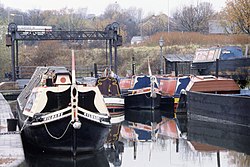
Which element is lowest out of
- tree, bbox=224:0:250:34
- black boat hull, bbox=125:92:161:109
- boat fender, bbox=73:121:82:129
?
black boat hull, bbox=125:92:161:109

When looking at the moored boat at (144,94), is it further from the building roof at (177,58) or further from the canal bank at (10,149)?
the canal bank at (10,149)

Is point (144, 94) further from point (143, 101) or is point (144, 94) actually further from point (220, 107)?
point (220, 107)

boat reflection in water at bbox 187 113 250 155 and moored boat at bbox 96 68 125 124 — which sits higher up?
moored boat at bbox 96 68 125 124

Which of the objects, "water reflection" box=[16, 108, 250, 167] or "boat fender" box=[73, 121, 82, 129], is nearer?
"boat fender" box=[73, 121, 82, 129]

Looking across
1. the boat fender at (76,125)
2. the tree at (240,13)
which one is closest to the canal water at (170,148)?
the boat fender at (76,125)

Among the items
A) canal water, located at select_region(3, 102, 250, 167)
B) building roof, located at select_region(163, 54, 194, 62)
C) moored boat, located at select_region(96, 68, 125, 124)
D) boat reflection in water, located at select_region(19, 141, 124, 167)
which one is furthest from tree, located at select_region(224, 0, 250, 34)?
boat reflection in water, located at select_region(19, 141, 124, 167)

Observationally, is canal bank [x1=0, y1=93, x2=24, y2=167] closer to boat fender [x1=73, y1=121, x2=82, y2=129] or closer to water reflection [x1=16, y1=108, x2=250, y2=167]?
water reflection [x1=16, y1=108, x2=250, y2=167]

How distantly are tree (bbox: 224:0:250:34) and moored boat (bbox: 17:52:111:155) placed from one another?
105 ft

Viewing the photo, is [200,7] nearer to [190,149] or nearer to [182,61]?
[182,61]

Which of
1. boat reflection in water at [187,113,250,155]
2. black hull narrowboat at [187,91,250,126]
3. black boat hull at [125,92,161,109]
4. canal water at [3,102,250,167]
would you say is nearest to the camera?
canal water at [3,102,250,167]

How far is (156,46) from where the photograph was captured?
234 feet

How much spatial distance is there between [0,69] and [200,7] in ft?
144

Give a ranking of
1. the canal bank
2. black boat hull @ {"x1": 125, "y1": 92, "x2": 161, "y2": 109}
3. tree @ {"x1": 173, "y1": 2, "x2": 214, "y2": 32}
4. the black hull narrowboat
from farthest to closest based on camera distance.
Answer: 1. tree @ {"x1": 173, "y1": 2, "x2": 214, "y2": 32}
2. black boat hull @ {"x1": 125, "y1": 92, "x2": 161, "y2": 109}
3. the black hull narrowboat
4. the canal bank

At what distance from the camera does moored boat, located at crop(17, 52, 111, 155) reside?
18734mm
